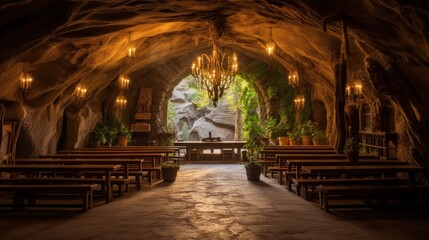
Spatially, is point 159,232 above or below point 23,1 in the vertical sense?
below

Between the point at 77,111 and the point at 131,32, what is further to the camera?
the point at 77,111

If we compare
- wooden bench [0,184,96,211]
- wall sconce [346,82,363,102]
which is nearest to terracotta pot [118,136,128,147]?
wooden bench [0,184,96,211]

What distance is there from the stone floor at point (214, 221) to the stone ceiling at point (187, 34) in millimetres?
2770

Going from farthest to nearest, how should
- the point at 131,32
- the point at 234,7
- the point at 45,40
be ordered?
the point at 131,32 → the point at 234,7 → the point at 45,40

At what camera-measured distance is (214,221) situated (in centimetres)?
537

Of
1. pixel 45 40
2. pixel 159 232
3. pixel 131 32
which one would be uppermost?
→ pixel 131 32

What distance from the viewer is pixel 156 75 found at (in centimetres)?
1641

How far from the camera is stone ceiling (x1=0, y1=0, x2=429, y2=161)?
5.88m

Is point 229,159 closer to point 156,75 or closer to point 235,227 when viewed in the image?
point 156,75

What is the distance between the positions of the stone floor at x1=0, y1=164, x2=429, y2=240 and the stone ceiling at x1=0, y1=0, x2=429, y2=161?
9.09 feet

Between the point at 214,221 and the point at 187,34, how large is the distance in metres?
8.08

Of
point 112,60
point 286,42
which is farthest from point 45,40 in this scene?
point 286,42

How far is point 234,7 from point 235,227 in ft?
17.8

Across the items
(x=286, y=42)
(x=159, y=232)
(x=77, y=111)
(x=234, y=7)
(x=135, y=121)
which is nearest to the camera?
(x=159, y=232)
